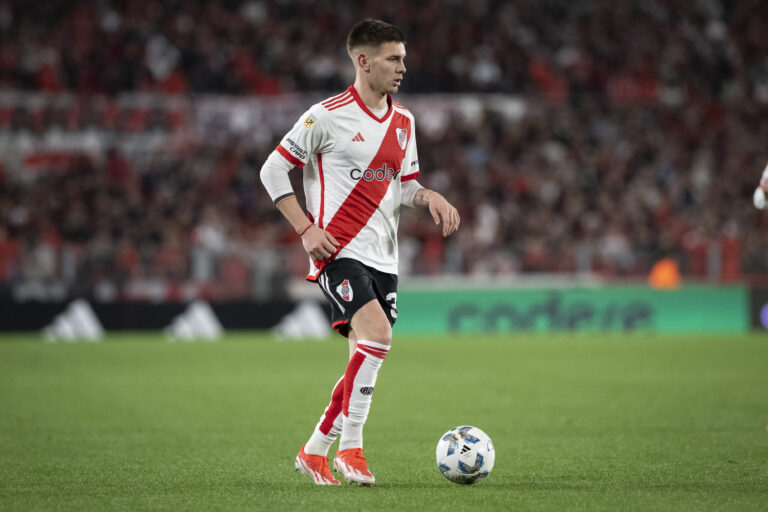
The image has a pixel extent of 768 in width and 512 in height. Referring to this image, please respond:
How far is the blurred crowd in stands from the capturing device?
20531 millimetres

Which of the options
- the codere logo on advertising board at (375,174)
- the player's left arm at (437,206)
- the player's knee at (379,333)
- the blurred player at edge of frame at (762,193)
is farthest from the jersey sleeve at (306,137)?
the blurred player at edge of frame at (762,193)

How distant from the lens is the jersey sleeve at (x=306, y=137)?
19.1ft

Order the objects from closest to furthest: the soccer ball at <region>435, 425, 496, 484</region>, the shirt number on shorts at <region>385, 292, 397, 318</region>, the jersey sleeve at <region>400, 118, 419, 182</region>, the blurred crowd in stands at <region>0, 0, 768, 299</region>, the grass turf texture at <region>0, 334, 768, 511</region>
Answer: the grass turf texture at <region>0, 334, 768, 511</region>, the soccer ball at <region>435, 425, 496, 484</region>, the shirt number on shorts at <region>385, 292, 397, 318</region>, the jersey sleeve at <region>400, 118, 419, 182</region>, the blurred crowd in stands at <region>0, 0, 768, 299</region>

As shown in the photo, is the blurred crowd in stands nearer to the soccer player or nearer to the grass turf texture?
the grass turf texture

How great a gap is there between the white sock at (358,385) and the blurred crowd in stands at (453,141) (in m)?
14.2

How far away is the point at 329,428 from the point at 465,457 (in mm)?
781

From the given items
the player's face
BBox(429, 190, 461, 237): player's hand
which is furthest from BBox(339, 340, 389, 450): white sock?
the player's face

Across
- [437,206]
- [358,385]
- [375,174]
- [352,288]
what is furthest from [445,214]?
[358,385]

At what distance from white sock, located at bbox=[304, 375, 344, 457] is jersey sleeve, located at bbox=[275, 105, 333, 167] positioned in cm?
126

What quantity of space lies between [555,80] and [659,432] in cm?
2056

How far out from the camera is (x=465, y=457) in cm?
587

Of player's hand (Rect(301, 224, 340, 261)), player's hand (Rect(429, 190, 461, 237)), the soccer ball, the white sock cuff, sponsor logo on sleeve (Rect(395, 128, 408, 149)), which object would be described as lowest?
the soccer ball

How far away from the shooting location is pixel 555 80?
27750 millimetres

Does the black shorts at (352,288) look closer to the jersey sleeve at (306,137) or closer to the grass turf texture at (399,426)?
the jersey sleeve at (306,137)
